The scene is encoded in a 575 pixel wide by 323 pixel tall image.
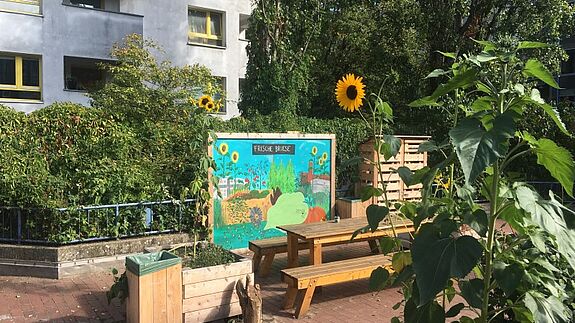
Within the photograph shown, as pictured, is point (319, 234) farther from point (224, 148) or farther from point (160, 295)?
point (224, 148)

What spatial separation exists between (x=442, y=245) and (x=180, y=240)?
6.52 metres

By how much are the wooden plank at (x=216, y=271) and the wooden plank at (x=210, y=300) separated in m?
0.19

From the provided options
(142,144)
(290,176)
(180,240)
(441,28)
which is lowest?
(180,240)

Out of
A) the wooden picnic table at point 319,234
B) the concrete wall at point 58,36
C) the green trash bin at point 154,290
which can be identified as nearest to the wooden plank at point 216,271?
the green trash bin at point 154,290

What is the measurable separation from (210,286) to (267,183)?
3750 mm

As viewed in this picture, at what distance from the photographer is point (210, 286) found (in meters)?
5.41

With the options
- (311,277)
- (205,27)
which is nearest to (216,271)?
(311,277)

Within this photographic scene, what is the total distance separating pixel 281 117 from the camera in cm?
1059

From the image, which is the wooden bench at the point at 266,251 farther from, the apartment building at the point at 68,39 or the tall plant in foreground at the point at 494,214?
the apartment building at the point at 68,39

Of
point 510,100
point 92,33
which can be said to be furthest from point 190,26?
point 510,100

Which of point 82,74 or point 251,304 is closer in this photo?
point 251,304

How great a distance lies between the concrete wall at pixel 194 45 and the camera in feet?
65.2

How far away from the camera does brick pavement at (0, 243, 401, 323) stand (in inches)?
226

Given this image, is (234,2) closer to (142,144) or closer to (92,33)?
(92,33)
